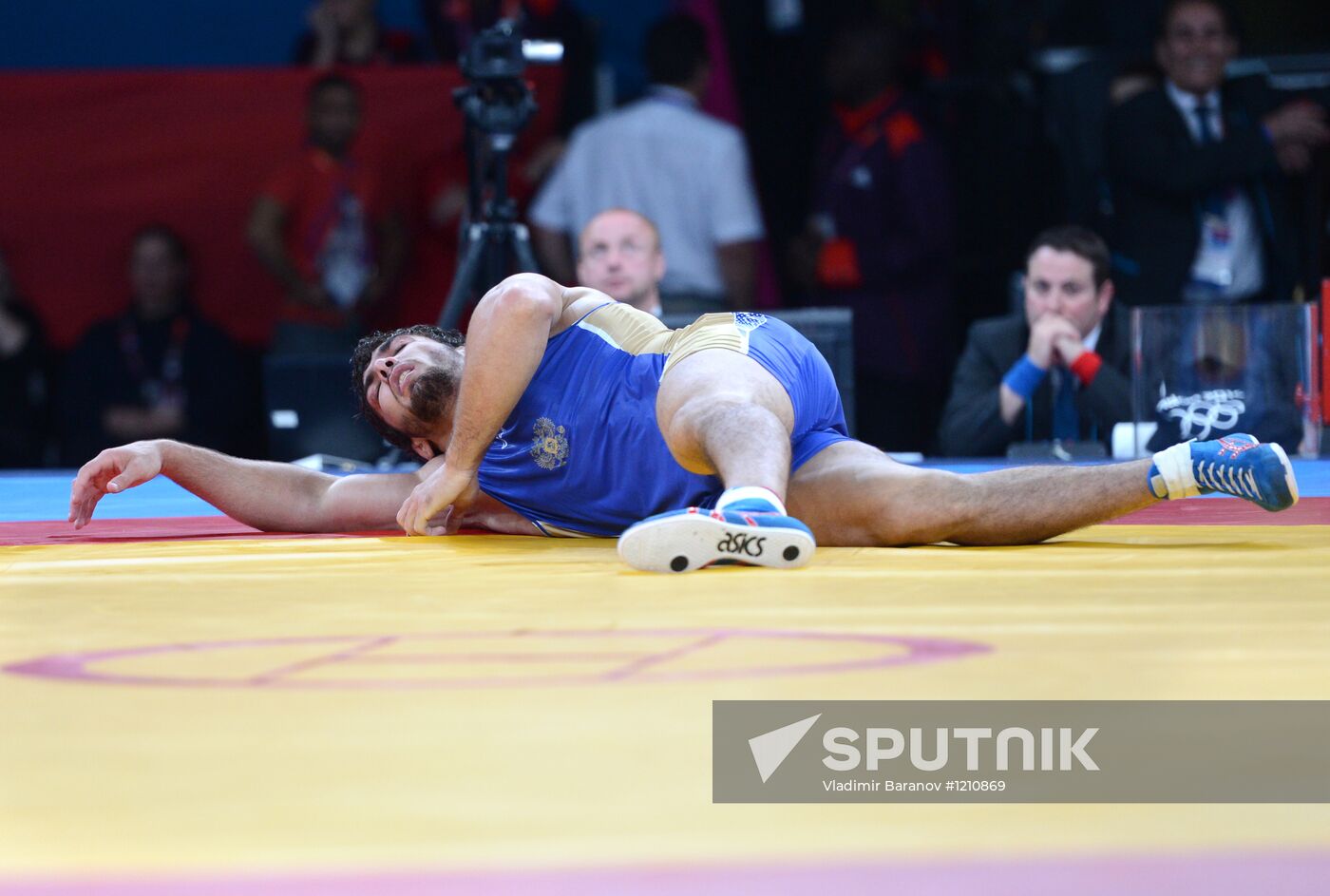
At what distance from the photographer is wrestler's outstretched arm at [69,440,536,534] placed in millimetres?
3182

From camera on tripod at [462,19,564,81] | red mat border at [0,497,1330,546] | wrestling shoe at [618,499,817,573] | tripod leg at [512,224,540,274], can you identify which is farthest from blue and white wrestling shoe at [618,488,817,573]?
camera on tripod at [462,19,564,81]

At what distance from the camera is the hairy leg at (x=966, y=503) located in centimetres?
274

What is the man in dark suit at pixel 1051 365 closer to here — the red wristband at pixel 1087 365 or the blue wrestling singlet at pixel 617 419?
the red wristband at pixel 1087 365

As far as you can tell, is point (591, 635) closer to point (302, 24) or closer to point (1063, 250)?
point (1063, 250)

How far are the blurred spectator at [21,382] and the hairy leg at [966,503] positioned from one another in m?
4.55

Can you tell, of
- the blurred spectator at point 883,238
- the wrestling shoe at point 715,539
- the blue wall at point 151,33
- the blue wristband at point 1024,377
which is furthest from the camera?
the blue wall at point 151,33

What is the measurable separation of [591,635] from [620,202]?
4225 millimetres

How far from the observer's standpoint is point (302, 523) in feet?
11.1

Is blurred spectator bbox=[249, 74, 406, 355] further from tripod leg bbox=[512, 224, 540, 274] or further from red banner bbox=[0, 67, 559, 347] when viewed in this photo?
tripod leg bbox=[512, 224, 540, 274]

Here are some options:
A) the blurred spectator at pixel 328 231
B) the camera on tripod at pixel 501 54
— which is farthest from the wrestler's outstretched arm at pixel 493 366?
the blurred spectator at pixel 328 231

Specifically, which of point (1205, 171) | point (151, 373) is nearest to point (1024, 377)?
point (1205, 171)

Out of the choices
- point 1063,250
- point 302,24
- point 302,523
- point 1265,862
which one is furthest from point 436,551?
point 302,24

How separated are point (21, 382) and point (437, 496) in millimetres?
4107

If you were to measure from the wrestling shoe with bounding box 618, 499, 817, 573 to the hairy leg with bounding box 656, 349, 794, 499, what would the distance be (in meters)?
0.12
